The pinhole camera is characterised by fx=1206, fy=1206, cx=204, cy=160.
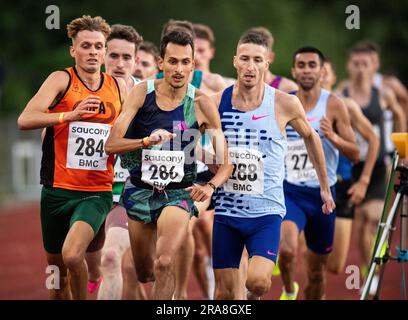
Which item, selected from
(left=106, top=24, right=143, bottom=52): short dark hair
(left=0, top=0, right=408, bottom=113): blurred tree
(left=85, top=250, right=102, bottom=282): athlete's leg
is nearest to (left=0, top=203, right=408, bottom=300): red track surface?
(left=85, top=250, right=102, bottom=282): athlete's leg

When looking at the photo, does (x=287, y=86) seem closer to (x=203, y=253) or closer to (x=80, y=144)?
(x=203, y=253)

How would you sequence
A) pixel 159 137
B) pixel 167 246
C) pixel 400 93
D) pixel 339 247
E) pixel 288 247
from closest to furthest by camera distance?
pixel 159 137 → pixel 167 246 → pixel 288 247 → pixel 339 247 → pixel 400 93

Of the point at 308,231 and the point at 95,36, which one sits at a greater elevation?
the point at 95,36

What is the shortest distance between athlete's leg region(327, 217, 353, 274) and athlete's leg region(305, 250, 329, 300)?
79cm

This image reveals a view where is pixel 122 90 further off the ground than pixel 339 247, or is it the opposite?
pixel 122 90

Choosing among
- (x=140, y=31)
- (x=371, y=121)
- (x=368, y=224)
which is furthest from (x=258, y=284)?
(x=140, y=31)

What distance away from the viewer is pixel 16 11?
34.0m

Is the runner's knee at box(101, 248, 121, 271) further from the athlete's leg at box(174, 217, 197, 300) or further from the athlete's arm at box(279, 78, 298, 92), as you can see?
the athlete's arm at box(279, 78, 298, 92)

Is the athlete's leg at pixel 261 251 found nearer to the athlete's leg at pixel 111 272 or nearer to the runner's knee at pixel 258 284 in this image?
the runner's knee at pixel 258 284

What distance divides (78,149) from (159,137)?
1.04 metres

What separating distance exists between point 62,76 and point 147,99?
2.55 feet

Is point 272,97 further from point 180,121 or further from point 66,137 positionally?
point 66,137

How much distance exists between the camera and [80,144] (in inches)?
362
